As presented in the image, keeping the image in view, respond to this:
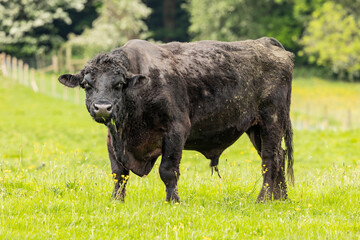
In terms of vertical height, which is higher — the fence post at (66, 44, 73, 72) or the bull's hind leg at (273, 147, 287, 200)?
the bull's hind leg at (273, 147, 287, 200)

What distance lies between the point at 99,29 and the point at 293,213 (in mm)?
42370

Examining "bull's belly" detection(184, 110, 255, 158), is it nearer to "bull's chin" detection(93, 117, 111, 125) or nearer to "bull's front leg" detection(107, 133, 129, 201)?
"bull's front leg" detection(107, 133, 129, 201)

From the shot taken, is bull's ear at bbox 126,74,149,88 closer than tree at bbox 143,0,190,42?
Yes

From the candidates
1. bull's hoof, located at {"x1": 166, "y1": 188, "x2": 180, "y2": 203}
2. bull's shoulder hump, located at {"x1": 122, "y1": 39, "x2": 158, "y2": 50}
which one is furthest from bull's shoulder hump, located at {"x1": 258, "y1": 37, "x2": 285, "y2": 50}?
bull's hoof, located at {"x1": 166, "y1": 188, "x2": 180, "y2": 203}

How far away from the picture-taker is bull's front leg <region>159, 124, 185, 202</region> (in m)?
7.18

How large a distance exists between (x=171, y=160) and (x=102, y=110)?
127 centimetres

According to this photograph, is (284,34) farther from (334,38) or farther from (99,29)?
(99,29)

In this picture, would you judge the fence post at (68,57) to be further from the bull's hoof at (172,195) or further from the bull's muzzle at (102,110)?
the bull's muzzle at (102,110)

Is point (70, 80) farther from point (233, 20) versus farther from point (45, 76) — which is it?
point (45, 76)

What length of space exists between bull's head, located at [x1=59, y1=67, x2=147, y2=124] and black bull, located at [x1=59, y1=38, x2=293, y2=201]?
0.01 m

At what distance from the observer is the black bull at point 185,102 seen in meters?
6.87

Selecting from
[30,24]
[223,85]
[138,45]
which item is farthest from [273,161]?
[30,24]

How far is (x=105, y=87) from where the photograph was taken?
21.9ft

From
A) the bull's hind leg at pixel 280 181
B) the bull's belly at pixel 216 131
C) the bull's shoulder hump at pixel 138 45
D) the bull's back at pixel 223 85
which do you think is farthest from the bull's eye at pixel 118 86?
the bull's hind leg at pixel 280 181
